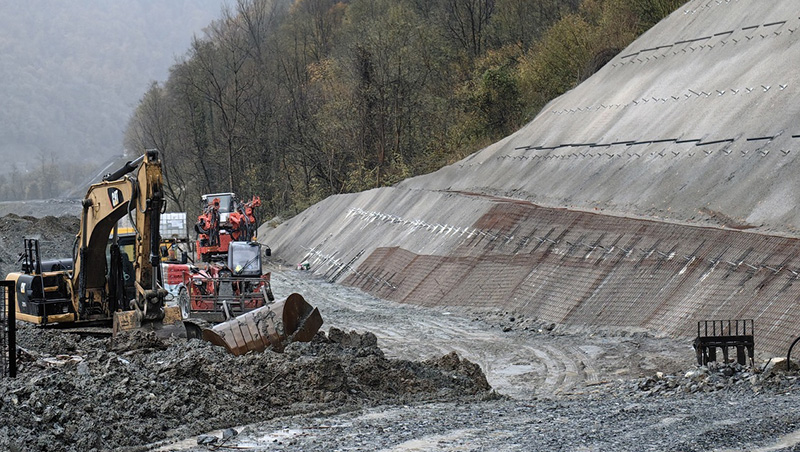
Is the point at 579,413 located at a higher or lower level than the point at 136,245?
lower

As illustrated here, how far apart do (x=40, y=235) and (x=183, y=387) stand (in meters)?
35.8

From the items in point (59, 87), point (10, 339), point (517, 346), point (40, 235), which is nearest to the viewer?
point (10, 339)

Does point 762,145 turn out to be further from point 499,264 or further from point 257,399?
point 257,399

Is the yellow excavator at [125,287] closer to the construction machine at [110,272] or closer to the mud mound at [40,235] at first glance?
the construction machine at [110,272]

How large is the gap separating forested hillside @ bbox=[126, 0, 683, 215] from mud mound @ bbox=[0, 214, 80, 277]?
14031 mm

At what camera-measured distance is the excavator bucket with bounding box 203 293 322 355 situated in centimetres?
1611

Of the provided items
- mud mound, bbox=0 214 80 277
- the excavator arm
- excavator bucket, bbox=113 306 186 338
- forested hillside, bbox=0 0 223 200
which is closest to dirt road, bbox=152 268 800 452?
excavator bucket, bbox=113 306 186 338

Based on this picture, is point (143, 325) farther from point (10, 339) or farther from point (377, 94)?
point (377, 94)

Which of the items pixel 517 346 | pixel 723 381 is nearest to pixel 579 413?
pixel 723 381

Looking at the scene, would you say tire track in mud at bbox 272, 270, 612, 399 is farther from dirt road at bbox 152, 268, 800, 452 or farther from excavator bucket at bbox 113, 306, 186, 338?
excavator bucket at bbox 113, 306, 186, 338

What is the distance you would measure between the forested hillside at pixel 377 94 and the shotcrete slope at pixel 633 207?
933cm

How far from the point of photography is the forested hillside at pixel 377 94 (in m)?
51.0

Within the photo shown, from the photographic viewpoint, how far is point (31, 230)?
4672cm

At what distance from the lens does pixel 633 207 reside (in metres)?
26.9
